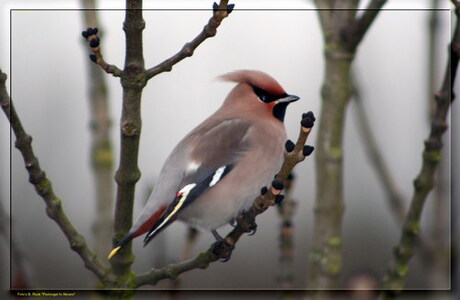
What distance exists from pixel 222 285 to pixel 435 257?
28.2 inches

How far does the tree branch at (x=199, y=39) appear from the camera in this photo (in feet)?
5.04

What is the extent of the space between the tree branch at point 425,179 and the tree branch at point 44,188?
0.79 meters

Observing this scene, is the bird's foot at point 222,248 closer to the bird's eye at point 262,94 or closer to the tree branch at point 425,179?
the tree branch at point 425,179

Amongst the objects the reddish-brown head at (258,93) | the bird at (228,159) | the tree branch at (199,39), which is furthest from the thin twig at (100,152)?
the tree branch at (199,39)

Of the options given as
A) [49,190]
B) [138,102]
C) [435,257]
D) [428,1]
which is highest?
[428,1]

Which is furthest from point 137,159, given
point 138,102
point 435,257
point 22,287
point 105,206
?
point 435,257

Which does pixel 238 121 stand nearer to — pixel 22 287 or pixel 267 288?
pixel 267 288

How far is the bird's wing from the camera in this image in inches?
81.7

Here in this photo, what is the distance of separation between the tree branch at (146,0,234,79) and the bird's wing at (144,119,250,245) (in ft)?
1.60

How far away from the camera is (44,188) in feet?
5.61

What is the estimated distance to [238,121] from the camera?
7.86ft

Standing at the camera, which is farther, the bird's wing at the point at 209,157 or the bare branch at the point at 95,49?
the bird's wing at the point at 209,157

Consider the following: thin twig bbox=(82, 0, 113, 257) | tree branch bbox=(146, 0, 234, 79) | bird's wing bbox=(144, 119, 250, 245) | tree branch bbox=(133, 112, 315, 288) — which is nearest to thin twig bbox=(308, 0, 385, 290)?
bird's wing bbox=(144, 119, 250, 245)

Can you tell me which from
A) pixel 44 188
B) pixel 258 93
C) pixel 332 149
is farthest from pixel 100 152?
pixel 332 149
